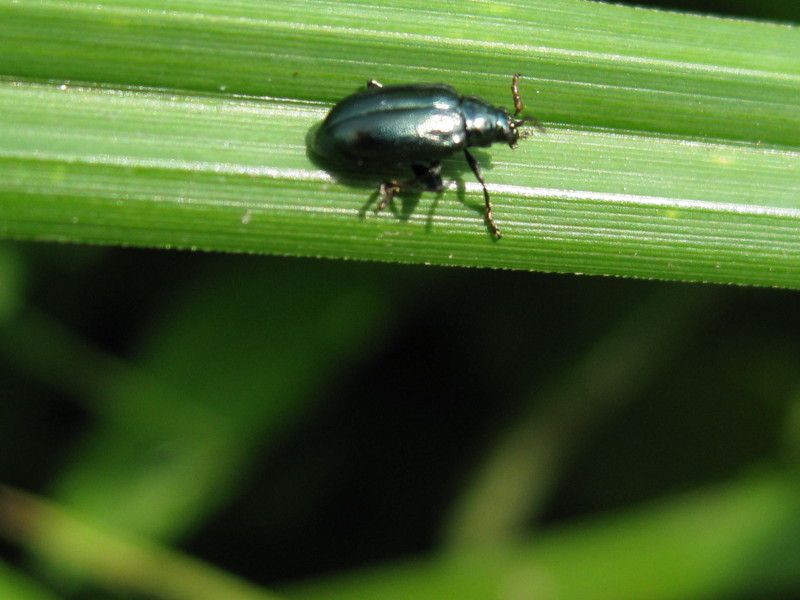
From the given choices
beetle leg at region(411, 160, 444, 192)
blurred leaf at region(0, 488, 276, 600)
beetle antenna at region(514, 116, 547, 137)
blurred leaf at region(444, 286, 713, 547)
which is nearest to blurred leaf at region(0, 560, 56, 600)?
blurred leaf at region(0, 488, 276, 600)

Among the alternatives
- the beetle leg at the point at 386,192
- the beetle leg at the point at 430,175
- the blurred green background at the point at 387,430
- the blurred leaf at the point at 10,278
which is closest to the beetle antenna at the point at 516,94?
the beetle leg at the point at 430,175

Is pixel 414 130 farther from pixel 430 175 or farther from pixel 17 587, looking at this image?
pixel 17 587

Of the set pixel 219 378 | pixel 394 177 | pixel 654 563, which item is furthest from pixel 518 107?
pixel 654 563

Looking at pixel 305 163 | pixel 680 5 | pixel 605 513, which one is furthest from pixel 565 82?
pixel 605 513

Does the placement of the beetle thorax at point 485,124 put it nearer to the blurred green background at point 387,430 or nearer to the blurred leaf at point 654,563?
the blurred green background at point 387,430

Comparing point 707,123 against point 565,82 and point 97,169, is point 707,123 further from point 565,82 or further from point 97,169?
point 97,169

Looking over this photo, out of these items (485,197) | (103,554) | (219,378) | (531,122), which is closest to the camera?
(485,197)

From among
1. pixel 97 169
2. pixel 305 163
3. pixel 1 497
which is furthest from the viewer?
pixel 1 497
